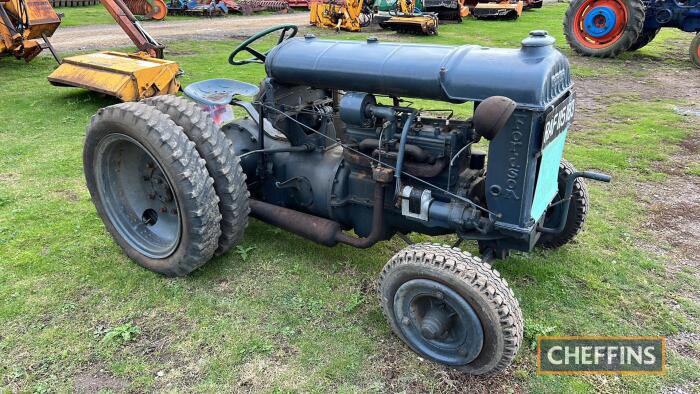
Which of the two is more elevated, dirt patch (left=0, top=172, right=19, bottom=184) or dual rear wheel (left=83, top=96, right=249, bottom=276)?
dual rear wheel (left=83, top=96, right=249, bottom=276)

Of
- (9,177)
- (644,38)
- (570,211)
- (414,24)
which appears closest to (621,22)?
(644,38)

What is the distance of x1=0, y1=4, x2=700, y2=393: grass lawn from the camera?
9.41 feet

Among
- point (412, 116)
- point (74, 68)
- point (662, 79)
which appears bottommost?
point (662, 79)

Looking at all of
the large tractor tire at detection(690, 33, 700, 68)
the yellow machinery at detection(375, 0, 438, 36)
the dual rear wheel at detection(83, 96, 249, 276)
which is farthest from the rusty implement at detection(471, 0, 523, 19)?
the dual rear wheel at detection(83, 96, 249, 276)

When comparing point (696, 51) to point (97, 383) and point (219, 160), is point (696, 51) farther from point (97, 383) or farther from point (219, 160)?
point (97, 383)

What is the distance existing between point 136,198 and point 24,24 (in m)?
7.59

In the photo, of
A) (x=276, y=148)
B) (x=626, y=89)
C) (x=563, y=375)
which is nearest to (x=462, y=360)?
(x=563, y=375)

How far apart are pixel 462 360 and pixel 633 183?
3.60 m

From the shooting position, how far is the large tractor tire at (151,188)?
3299mm

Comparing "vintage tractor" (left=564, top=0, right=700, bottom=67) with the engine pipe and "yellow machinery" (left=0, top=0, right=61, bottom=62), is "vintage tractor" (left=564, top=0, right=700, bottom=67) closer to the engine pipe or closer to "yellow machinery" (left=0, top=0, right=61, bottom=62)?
the engine pipe

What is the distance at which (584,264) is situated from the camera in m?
3.93

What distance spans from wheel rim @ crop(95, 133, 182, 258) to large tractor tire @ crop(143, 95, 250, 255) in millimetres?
434

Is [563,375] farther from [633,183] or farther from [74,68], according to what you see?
[74,68]

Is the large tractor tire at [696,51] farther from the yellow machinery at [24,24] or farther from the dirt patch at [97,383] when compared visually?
the yellow machinery at [24,24]
